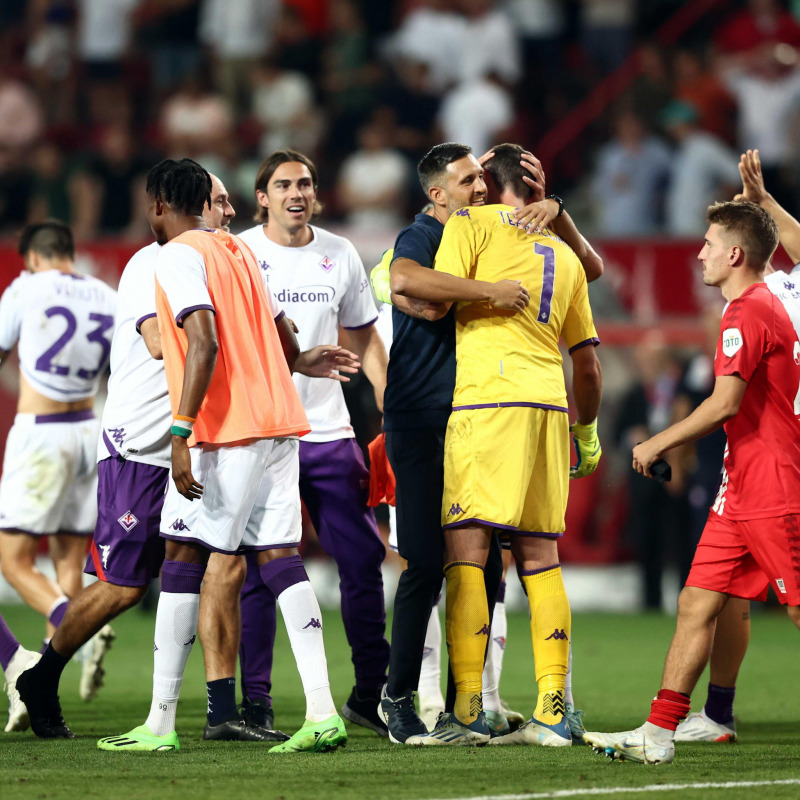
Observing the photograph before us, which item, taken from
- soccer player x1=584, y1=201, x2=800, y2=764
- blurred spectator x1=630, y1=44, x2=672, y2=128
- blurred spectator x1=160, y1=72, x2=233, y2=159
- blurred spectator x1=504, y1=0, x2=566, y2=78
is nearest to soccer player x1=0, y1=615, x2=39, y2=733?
soccer player x1=584, y1=201, x2=800, y2=764

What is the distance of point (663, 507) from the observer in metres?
12.6

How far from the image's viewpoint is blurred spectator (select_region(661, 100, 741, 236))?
45.9 feet

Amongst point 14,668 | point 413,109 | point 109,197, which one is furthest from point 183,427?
point 413,109

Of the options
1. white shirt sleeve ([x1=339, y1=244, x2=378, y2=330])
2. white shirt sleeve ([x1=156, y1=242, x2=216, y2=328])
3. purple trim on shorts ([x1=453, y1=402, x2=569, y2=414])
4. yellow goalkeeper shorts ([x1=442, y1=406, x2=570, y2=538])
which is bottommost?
yellow goalkeeper shorts ([x1=442, y1=406, x2=570, y2=538])

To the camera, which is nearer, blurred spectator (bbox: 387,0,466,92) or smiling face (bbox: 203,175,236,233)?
smiling face (bbox: 203,175,236,233)

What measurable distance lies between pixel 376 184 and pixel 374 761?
10780mm

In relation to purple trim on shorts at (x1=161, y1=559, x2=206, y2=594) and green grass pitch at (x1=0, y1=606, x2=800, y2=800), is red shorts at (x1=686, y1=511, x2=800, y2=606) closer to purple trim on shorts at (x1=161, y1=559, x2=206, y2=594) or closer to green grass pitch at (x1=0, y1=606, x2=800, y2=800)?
green grass pitch at (x1=0, y1=606, x2=800, y2=800)

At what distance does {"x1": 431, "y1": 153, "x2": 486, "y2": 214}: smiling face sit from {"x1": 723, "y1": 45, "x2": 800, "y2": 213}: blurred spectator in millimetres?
8964

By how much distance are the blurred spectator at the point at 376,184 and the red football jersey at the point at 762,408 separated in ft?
32.7

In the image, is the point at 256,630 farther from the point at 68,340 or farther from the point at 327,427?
the point at 68,340

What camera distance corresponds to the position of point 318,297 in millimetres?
6516

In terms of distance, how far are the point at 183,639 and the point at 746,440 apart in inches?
89.6

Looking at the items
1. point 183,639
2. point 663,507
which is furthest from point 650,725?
point 663,507

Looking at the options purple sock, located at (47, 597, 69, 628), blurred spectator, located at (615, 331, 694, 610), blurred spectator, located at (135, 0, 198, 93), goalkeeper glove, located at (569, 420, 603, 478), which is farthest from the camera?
blurred spectator, located at (135, 0, 198, 93)
